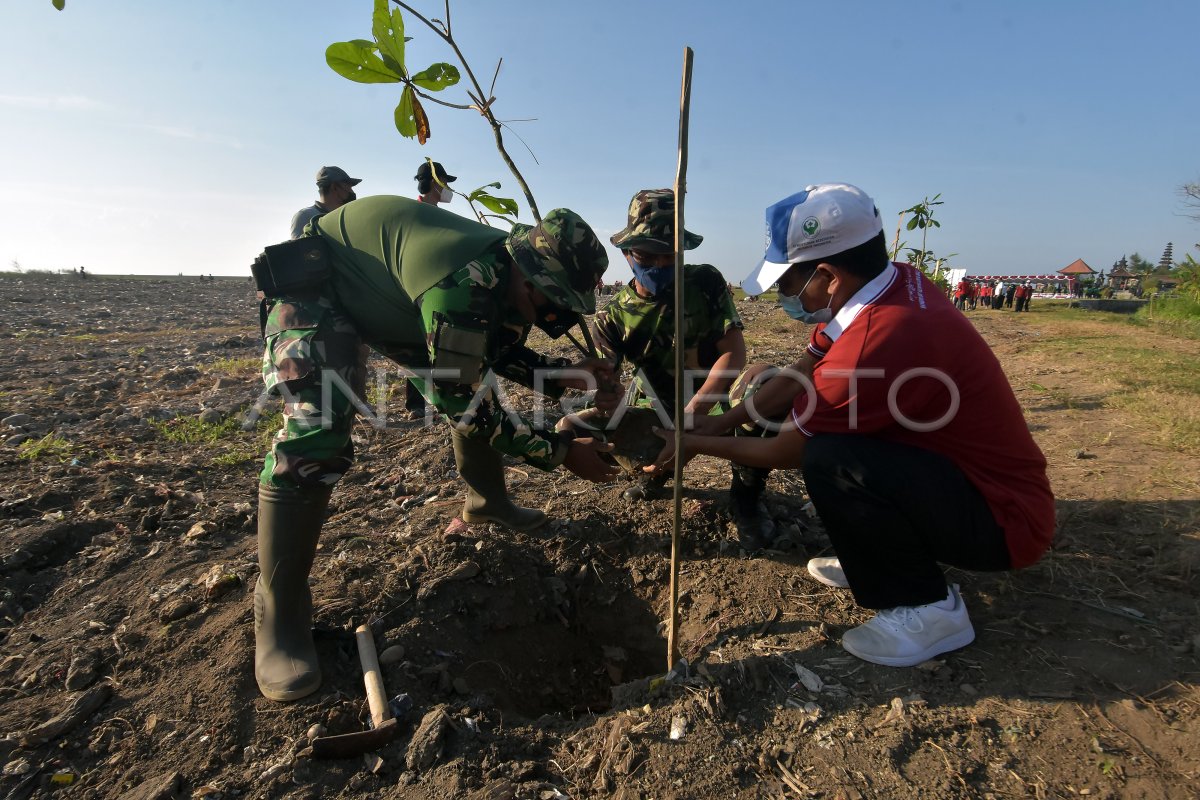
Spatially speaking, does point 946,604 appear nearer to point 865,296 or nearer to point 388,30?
point 865,296

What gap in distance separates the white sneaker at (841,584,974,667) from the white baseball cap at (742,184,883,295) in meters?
1.20

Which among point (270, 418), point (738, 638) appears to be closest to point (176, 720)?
point (738, 638)

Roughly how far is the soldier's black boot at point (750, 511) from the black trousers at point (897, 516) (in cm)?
79

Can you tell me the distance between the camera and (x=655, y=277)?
10.1 feet

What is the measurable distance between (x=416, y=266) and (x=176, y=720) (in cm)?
163

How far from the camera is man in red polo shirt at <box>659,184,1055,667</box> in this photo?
1860mm

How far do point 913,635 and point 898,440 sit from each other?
63 centimetres

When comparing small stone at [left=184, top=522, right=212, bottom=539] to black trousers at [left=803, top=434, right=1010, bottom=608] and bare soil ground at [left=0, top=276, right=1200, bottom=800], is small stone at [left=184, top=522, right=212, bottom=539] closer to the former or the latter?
bare soil ground at [left=0, top=276, right=1200, bottom=800]

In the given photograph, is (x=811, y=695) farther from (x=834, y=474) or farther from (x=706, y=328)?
(x=706, y=328)

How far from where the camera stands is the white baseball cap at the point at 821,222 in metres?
1.94

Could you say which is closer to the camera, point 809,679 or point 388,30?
point 388,30

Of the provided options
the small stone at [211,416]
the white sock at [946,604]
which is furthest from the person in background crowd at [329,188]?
the white sock at [946,604]

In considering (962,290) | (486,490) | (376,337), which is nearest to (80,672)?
(376,337)

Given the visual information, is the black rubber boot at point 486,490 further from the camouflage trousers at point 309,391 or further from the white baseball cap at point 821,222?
the white baseball cap at point 821,222
